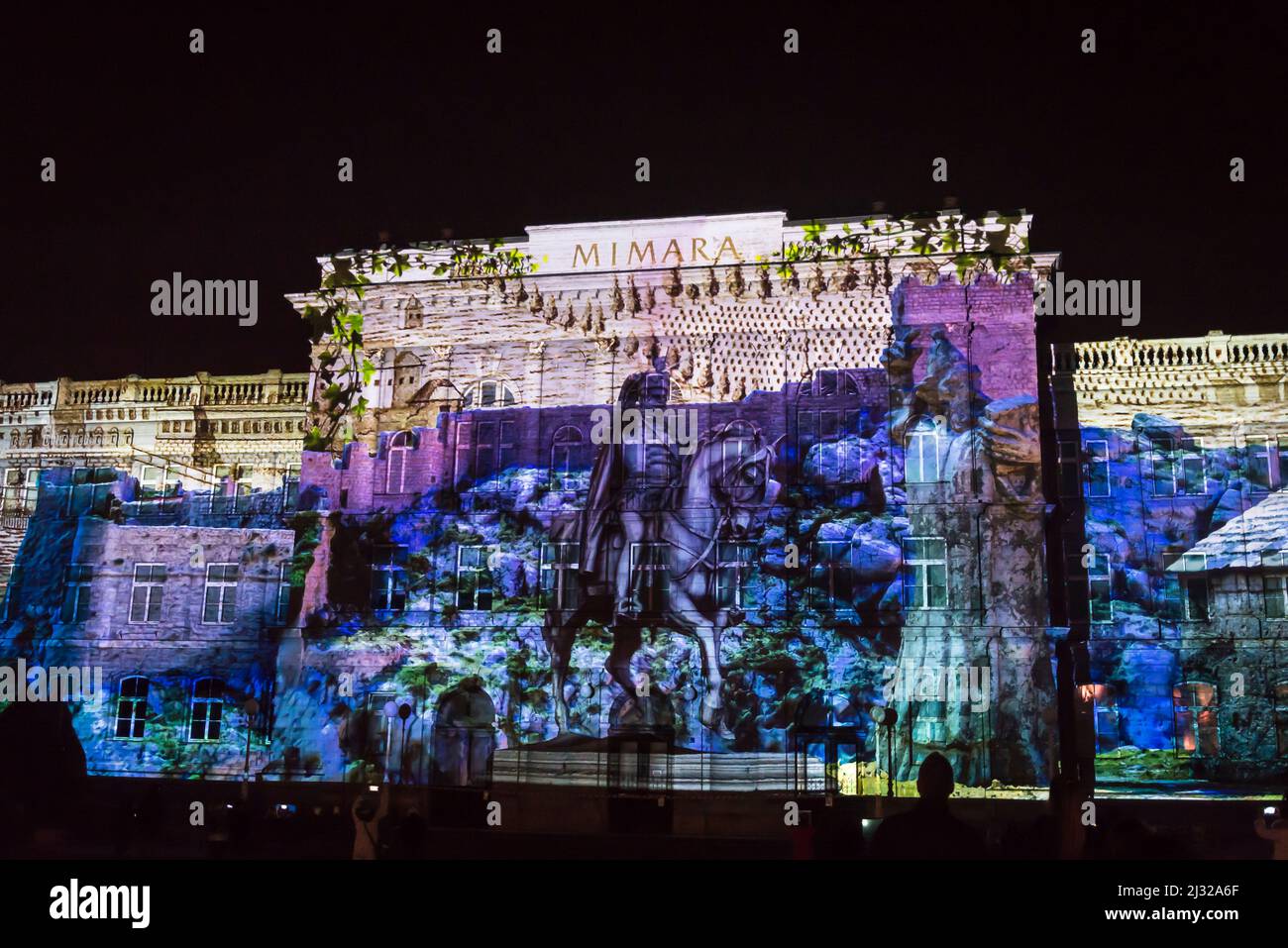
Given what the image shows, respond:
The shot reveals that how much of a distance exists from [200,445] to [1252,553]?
23.5 metres

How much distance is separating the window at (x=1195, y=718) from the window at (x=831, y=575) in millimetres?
6729

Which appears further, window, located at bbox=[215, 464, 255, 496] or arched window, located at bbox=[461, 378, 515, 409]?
window, located at bbox=[215, 464, 255, 496]

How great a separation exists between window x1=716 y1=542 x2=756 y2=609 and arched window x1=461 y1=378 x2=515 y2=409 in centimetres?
609

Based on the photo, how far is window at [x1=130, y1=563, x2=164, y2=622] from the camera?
26.9 m

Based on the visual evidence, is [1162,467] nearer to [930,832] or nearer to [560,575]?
[560,575]

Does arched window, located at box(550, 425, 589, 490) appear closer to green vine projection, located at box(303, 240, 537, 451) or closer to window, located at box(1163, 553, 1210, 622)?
green vine projection, located at box(303, 240, 537, 451)

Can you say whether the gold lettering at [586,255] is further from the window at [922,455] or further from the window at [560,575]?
the window at [922,455]

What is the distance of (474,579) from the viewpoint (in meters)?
26.2

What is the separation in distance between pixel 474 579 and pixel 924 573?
9.78m

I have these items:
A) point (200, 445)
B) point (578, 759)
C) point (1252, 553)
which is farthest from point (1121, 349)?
point (200, 445)

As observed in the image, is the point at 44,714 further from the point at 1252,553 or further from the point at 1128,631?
the point at 1252,553

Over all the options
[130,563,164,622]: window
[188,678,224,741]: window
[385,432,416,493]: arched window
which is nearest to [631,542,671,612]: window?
[385,432,416,493]: arched window

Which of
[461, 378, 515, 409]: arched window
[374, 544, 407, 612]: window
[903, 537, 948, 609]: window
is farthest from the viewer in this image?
[461, 378, 515, 409]: arched window

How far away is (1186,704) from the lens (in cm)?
2342
